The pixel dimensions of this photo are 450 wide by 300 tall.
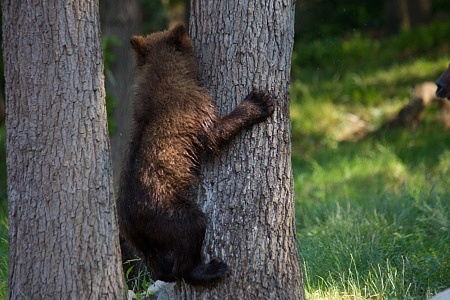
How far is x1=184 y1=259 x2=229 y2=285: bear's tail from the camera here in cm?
464

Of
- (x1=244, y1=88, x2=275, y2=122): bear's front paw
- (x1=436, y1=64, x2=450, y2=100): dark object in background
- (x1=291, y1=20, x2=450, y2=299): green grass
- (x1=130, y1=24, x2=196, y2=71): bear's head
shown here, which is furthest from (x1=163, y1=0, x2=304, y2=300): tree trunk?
(x1=436, y1=64, x2=450, y2=100): dark object in background

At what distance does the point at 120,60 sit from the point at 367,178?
4070 millimetres

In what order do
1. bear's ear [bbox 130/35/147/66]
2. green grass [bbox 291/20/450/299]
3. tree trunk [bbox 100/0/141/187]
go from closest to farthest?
bear's ear [bbox 130/35/147/66] < green grass [bbox 291/20/450/299] < tree trunk [bbox 100/0/141/187]

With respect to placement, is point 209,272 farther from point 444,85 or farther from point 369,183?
point 369,183

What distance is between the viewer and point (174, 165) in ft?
15.6

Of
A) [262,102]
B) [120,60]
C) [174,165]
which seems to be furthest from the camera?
[120,60]

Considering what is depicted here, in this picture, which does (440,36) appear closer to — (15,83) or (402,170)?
(402,170)

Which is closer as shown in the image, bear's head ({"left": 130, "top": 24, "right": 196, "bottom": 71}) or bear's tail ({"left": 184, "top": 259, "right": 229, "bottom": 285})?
bear's tail ({"left": 184, "top": 259, "right": 229, "bottom": 285})

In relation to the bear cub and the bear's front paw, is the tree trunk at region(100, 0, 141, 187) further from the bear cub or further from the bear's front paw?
the bear's front paw

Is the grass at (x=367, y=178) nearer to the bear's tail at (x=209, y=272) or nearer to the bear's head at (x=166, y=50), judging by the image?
the bear's tail at (x=209, y=272)

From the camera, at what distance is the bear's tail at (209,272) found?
464cm

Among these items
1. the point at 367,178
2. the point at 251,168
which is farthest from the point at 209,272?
the point at 367,178

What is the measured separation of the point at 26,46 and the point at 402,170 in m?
7.77

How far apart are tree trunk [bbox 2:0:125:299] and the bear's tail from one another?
2.07 feet
